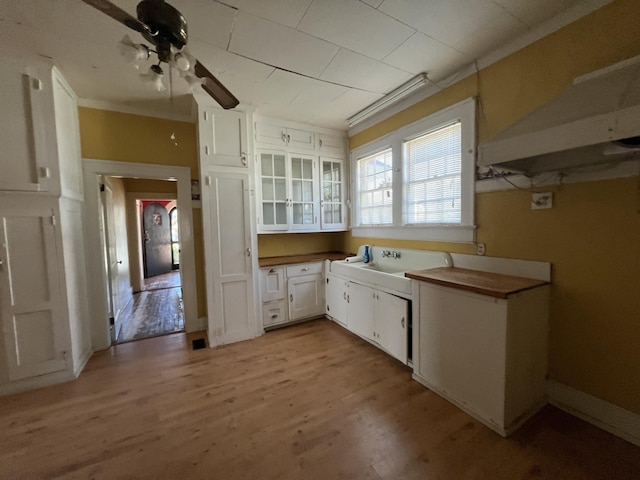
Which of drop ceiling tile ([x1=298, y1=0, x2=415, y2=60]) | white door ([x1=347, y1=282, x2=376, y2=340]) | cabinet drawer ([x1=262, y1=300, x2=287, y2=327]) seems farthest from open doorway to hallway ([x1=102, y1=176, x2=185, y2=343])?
drop ceiling tile ([x1=298, y1=0, x2=415, y2=60])

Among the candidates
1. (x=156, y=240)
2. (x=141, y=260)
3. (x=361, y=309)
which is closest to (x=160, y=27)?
(x=361, y=309)

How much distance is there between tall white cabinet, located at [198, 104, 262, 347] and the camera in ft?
9.02

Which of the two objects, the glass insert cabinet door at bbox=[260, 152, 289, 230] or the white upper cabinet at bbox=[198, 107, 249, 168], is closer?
the white upper cabinet at bbox=[198, 107, 249, 168]

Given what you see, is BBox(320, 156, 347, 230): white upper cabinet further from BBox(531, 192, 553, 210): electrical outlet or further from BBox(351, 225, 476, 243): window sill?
BBox(531, 192, 553, 210): electrical outlet

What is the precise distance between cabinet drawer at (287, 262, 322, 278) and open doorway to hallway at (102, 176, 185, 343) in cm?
158

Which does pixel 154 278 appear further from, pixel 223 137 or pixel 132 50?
pixel 132 50

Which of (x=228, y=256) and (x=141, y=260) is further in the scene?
(x=141, y=260)

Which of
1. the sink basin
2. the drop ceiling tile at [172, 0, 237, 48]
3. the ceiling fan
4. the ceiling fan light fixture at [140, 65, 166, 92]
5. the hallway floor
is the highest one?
the drop ceiling tile at [172, 0, 237, 48]

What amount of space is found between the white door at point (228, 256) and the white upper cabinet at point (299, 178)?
0.37 metres

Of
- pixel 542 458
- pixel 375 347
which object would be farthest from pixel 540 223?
pixel 375 347

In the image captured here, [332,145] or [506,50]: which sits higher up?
[506,50]

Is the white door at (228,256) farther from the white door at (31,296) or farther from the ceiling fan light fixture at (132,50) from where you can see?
the ceiling fan light fixture at (132,50)

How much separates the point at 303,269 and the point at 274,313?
26.3 inches

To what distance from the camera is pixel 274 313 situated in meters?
3.23
